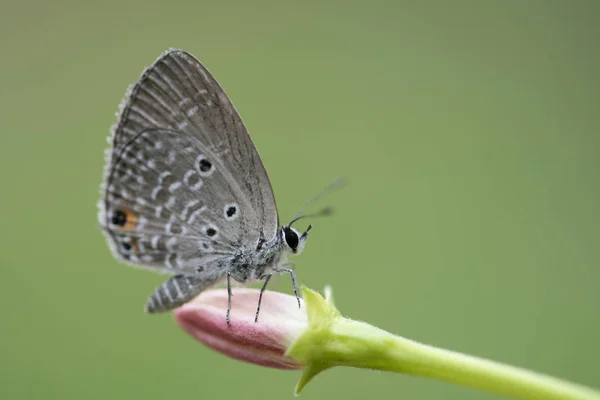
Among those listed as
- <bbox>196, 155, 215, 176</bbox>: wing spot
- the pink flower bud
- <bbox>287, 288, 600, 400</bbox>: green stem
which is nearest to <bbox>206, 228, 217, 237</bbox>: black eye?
<bbox>196, 155, 215, 176</bbox>: wing spot

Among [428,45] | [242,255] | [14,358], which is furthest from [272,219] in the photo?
[428,45]

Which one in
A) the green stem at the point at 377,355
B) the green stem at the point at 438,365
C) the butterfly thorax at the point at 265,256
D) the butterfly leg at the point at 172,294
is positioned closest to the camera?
the green stem at the point at 438,365

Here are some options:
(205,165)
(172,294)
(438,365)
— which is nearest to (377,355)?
(438,365)

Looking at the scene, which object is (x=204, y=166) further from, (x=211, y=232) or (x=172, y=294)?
(x=172, y=294)

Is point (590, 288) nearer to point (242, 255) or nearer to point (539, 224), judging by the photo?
point (539, 224)

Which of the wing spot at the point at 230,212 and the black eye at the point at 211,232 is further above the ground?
the wing spot at the point at 230,212

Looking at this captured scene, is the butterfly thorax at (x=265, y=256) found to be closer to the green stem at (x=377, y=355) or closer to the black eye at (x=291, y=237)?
the black eye at (x=291, y=237)

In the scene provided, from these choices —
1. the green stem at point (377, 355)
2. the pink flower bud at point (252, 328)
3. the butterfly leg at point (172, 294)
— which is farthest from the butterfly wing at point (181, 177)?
the green stem at point (377, 355)
